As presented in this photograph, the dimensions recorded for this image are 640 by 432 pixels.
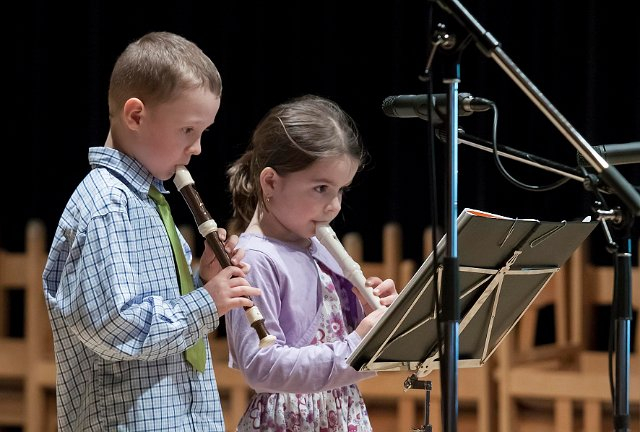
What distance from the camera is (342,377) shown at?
Result: 162 centimetres

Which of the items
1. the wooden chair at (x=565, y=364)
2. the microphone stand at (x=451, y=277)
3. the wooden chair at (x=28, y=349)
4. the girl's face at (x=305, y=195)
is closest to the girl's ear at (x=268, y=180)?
the girl's face at (x=305, y=195)

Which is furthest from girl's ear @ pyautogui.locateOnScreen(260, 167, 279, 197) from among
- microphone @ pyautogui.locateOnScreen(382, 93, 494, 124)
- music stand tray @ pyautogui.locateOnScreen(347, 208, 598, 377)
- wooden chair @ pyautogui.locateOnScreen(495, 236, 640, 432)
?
wooden chair @ pyautogui.locateOnScreen(495, 236, 640, 432)

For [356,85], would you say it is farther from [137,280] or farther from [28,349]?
[137,280]

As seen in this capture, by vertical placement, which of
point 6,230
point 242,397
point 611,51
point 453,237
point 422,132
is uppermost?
point 611,51

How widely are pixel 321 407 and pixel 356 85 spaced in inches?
70.6

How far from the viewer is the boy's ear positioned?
5.03 ft

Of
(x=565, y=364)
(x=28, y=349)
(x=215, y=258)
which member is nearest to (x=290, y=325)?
(x=215, y=258)

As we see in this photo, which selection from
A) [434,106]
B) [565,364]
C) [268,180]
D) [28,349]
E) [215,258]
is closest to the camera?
[434,106]

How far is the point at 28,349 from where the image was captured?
10.6ft

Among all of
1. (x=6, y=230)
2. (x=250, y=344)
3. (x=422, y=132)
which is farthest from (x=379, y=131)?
(x=250, y=344)

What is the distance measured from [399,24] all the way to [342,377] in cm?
A: 187

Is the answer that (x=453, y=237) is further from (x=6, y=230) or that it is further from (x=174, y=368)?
(x=6, y=230)

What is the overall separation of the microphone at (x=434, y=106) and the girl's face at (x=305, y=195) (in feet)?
0.56

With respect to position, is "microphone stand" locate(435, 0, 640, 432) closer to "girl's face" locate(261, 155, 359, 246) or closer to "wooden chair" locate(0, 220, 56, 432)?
"girl's face" locate(261, 155, 359, 246)
